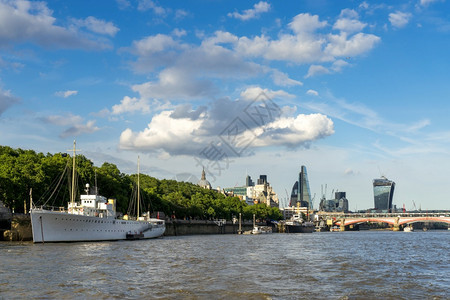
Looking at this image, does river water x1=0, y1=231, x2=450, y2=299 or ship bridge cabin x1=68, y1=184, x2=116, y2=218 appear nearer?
river water x1=0, y1=231, x2=450, y2=299

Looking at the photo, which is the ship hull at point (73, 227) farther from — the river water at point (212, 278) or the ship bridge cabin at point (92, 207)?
the river water at point (212, 278)

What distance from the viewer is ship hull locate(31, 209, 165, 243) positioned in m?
74.2

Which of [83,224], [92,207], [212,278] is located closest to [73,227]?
[83,224]

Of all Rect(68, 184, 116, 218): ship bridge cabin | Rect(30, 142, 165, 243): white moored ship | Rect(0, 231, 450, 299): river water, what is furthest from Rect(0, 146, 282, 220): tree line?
Rect(0, 231, 450, 299): river water

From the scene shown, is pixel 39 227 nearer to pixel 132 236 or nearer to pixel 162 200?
pixel 132 236

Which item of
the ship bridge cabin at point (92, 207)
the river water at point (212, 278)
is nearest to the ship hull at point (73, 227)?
the ship bridge cabin at point (92, 207)

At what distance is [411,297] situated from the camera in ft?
101

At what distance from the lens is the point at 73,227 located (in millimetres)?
79688

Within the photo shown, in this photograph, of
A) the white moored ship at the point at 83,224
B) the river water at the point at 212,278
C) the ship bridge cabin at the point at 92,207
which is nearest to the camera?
the river water at the point at 212,278

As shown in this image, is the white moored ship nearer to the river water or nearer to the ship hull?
the ship hull

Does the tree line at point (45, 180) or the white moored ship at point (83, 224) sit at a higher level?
the tree line at point (45, 180)

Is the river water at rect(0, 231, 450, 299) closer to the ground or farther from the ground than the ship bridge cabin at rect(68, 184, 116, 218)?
closer to the ground

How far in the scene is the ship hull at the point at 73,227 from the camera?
74.2 metres

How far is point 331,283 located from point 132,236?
72.1 m
